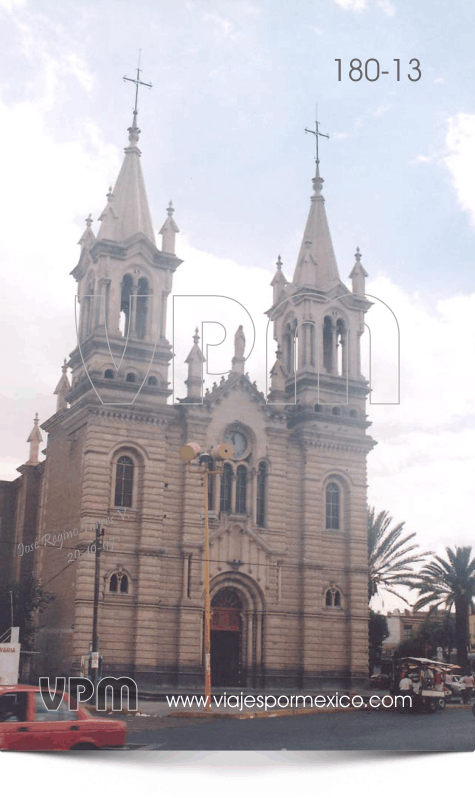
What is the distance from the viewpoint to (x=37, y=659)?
43906mm

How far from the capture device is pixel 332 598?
46969mm

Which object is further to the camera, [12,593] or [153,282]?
[153,282]

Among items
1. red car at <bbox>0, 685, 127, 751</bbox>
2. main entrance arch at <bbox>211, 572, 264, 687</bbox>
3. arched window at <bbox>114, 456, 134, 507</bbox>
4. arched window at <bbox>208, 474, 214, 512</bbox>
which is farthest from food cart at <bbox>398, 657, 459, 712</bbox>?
arched window at <bbox>114, 456, 134, 507</bbox>

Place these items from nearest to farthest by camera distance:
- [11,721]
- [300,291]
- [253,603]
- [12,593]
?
[11,721] → [12,593] → [253,603] → [300,291]

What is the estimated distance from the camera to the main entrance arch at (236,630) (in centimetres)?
4434

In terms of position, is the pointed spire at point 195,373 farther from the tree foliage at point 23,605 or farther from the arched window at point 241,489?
the tree foliage at point 23,605

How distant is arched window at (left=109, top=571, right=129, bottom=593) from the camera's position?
41.6m

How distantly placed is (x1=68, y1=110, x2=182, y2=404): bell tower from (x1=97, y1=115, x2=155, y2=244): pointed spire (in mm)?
49

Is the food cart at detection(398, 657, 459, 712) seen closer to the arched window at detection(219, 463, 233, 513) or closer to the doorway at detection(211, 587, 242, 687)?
the doorway at detection(211, 587, 242, 687)

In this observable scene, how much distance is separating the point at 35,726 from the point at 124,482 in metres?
26.1

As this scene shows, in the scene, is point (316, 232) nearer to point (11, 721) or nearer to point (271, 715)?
point (271, 715)

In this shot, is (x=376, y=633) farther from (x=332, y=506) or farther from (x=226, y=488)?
(x=226, y=488)

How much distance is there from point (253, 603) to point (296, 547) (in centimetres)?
357

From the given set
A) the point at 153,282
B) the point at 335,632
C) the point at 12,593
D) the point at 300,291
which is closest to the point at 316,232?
the point at 300,291
